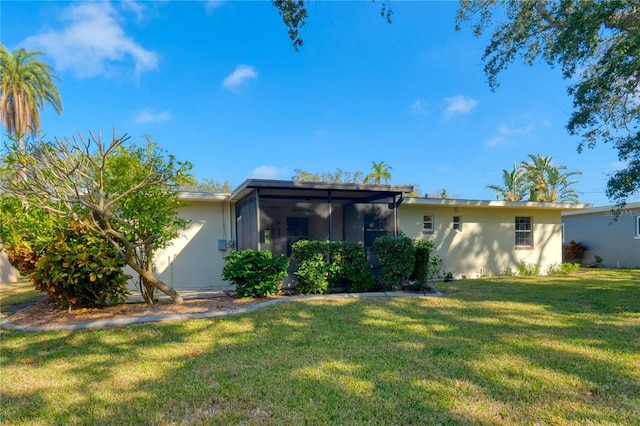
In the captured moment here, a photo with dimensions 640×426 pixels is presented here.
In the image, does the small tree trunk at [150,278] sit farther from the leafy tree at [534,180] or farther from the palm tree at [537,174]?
the palm tree at [537,174]

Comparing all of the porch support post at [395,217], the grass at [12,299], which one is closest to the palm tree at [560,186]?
the porch support post at [395,217]

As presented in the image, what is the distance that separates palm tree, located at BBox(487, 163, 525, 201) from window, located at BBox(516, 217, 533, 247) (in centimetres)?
1199

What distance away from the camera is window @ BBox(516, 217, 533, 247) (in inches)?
498

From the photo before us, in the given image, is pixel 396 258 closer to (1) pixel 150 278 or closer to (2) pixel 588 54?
(1) pixel 150 278

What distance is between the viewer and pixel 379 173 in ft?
94.6

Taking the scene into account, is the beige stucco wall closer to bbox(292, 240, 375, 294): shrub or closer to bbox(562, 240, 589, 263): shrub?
bbox(292, 240, 375, 294): shrub

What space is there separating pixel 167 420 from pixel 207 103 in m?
14.7

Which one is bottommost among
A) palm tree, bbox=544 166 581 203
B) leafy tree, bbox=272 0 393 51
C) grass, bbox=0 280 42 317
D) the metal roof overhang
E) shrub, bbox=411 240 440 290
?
grass, bbox=0 280 42 317

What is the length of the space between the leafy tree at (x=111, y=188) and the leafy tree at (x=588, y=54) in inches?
320

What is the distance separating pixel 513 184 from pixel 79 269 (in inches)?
1009

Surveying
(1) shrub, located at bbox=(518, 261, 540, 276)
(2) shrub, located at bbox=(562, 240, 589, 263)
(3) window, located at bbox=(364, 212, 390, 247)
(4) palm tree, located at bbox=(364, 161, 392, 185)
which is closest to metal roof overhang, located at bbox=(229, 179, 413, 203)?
(3) window, located at bbox=(364, 212, 390, 247)

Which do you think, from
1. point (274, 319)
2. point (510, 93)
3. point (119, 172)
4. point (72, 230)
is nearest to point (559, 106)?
point (510, 93)

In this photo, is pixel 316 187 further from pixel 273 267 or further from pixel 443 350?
pixel 443 350

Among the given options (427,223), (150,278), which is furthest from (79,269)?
(427,223)
